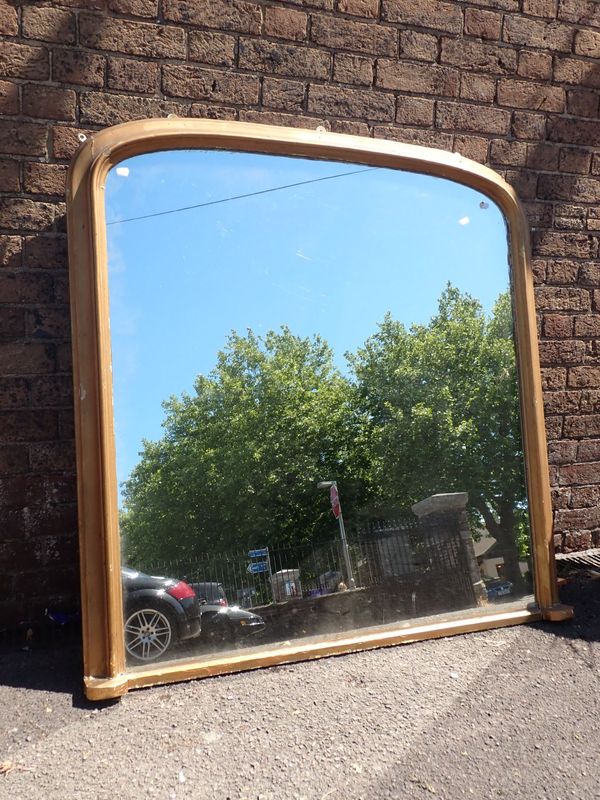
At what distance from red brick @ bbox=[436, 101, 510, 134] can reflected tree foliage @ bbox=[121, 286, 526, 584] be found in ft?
2.52

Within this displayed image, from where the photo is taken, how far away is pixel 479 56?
2.66 metres

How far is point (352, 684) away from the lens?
6.12ft

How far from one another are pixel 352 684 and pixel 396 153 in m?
1.89

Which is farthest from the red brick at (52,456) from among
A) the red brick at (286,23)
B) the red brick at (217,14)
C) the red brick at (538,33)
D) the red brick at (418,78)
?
the red brick at (538,33)

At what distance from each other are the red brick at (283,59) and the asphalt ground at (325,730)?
2202mm

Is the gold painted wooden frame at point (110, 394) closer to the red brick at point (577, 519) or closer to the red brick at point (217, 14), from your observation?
the red brick at point (577, 519)

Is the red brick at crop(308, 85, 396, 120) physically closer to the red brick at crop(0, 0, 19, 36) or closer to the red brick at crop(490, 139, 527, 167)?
the red brick at crop(490, 139, 527, 167)

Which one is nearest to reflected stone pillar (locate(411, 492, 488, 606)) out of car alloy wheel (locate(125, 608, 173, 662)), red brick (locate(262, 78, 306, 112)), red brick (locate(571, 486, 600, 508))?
red brick (locate(571, 486, 600, 508))

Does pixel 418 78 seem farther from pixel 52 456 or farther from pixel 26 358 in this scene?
pixel 52 456

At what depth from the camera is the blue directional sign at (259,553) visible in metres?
2.05

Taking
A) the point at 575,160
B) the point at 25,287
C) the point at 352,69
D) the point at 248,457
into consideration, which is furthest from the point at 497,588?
the point at 352,69

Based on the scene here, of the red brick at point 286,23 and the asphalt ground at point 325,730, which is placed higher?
the red brick at point 286,23

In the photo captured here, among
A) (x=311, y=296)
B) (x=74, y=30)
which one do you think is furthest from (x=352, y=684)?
(x=74, y=30)

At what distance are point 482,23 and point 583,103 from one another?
585 mm
